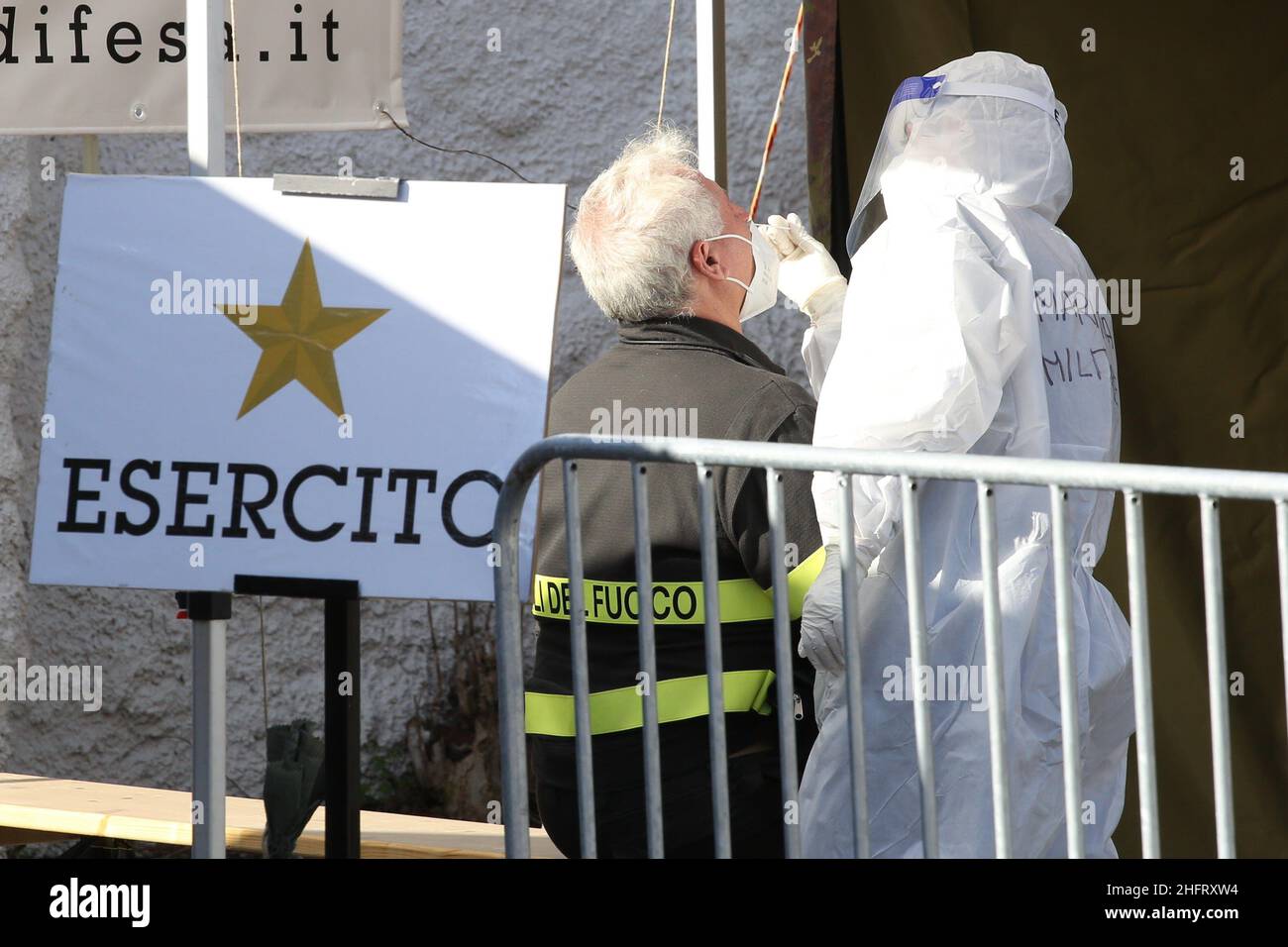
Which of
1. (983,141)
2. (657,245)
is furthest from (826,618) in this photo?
(983,141)

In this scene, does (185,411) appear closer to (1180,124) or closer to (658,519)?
(658,519)

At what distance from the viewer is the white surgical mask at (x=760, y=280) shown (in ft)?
7.75

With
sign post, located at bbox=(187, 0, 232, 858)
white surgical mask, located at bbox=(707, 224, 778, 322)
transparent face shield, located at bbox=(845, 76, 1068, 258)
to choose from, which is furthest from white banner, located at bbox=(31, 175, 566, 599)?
transparent face shield, located at bbox=(845, 76, 1068, 258)

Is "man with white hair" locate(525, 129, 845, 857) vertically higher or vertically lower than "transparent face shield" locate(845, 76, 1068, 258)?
lower

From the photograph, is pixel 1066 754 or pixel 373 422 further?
pixel 373 422

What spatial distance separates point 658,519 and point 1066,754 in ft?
2.10

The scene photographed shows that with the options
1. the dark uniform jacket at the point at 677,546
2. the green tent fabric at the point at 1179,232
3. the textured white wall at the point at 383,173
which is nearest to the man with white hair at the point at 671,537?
the dark uniform jacket at the point at 677,546

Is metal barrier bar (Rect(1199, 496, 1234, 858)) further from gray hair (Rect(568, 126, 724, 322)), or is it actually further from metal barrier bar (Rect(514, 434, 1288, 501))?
gray hair (Rect(568, 126, 724, 322))

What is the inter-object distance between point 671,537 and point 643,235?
0.46 metres

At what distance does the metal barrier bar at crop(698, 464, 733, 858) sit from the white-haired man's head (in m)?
0.45

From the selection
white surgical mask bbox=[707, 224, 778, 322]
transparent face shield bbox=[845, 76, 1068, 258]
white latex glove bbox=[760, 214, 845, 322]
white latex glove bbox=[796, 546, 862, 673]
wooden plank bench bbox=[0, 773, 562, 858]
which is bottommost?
wooden plank bench bbox=[0, 773, 562, 858]

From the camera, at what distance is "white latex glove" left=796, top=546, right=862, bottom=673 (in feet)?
6.57
